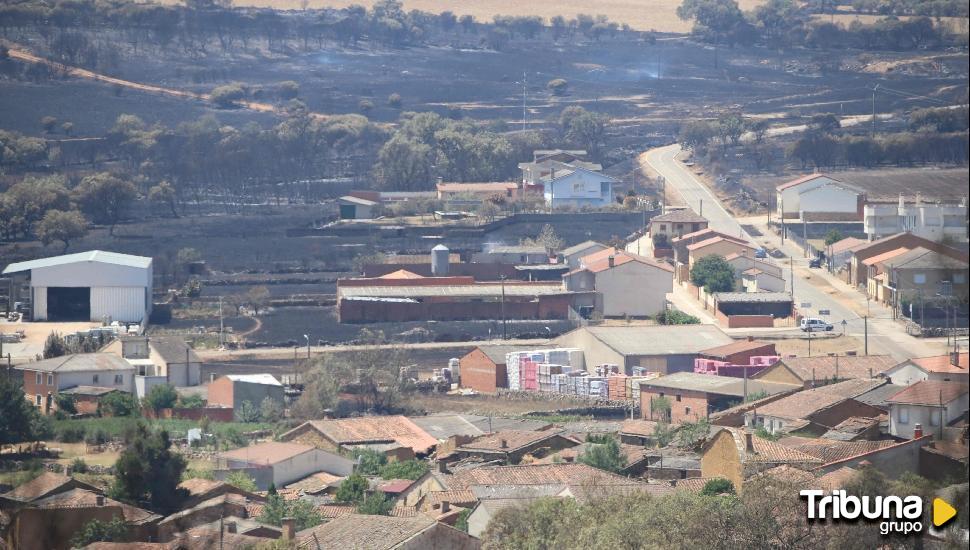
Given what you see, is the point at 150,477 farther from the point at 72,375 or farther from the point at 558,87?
the point at 558,87

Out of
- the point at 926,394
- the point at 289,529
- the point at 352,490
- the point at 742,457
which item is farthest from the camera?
the point at 352,490

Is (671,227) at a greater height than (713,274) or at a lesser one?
greater

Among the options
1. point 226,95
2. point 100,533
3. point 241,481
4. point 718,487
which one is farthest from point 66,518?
point 226,95

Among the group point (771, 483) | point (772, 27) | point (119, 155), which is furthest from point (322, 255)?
point (772, 27)

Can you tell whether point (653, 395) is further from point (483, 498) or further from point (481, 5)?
point (481, 5)

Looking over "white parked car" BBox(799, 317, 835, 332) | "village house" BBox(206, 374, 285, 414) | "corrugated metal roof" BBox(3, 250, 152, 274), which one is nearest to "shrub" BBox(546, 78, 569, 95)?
"corrugated metal roof" BBox(3, 250, 152, 274)

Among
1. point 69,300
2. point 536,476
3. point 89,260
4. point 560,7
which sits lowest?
point 69,300
